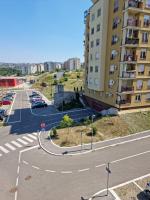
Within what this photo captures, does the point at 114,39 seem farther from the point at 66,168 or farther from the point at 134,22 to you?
the point at 66,168

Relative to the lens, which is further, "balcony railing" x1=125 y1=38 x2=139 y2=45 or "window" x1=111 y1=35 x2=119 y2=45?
"window" x1=111 y1=35 x2=119 y2=45

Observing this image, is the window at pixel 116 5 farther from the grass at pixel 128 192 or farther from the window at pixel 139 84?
the grass at pixel 128 192

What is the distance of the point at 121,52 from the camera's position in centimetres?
3127

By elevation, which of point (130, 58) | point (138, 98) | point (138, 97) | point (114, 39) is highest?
point (114, 39)

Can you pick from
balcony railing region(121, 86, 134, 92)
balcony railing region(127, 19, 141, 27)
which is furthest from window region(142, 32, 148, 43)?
balcony railing region(121, 86, 134, 92)

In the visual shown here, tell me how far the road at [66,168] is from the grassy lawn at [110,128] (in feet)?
5.40

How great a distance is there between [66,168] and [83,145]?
5584 mm

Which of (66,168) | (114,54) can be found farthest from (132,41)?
(66,168)

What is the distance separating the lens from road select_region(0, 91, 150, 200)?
15.5 m

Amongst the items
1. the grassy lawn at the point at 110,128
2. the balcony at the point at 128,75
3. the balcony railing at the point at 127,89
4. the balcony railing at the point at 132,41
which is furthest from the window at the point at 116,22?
the grassy lawn at the point at 110,128

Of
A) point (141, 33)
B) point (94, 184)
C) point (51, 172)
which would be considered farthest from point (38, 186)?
point (141, 33)

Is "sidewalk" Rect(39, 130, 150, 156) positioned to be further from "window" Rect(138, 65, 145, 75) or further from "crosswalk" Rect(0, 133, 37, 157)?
"window" Rect(138, 65, 145, 75)

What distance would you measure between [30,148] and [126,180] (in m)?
13.3

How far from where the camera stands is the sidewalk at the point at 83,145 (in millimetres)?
22541
